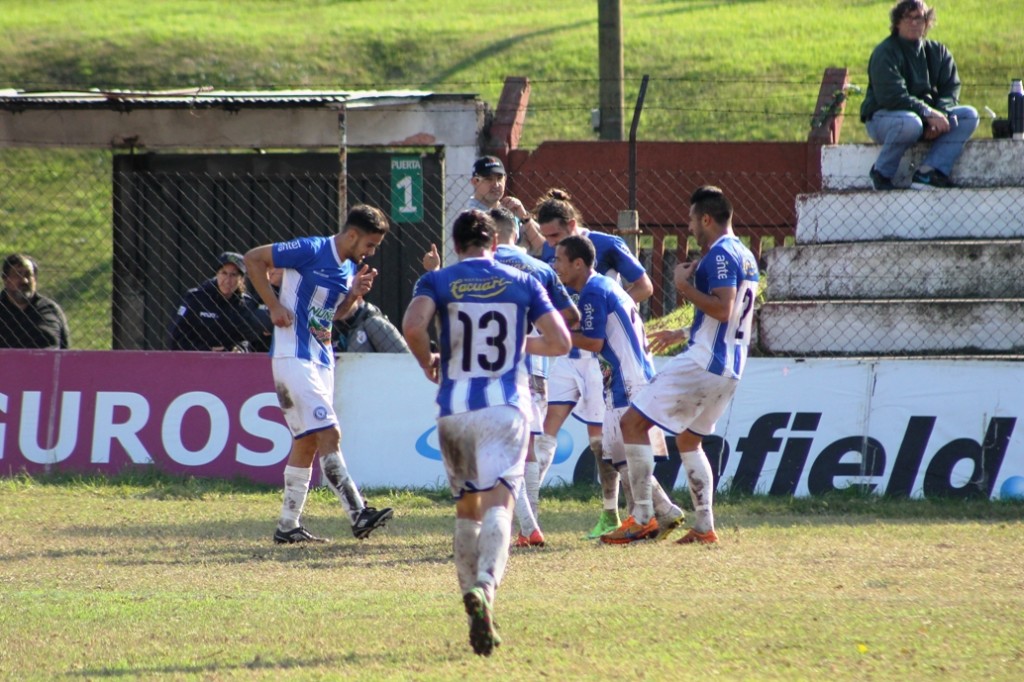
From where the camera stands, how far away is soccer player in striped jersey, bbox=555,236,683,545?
26.9 feet

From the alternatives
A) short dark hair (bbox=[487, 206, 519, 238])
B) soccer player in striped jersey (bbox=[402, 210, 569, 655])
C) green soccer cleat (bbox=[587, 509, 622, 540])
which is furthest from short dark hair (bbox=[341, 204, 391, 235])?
soccer player in striped jersey (bbox=[402, 210, 569, 655])

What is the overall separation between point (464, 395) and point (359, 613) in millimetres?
1145

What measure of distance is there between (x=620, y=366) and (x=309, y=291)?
6.33 ft

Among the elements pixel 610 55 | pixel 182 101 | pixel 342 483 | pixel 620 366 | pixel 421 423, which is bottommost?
pixel 421 423

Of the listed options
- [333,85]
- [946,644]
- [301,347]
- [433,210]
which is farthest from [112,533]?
[333,85]

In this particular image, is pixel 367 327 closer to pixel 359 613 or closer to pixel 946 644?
pixel 359 613

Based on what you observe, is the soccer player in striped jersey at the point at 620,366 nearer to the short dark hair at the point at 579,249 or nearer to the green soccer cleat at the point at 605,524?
the short dark hair at the point at 579,249

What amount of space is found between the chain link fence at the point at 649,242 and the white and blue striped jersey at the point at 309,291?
118 inches

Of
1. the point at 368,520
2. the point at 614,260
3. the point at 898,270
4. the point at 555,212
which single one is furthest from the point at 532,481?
the point at 898,270

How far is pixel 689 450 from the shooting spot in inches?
332

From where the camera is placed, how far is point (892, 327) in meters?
11.8

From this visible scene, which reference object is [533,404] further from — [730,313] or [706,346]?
[730,313]

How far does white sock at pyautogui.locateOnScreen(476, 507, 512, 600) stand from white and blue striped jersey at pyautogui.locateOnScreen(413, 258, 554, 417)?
1.50 ft

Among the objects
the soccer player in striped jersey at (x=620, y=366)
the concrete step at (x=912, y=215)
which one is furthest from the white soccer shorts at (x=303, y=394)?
the concrete step at (x=912, y=215)
